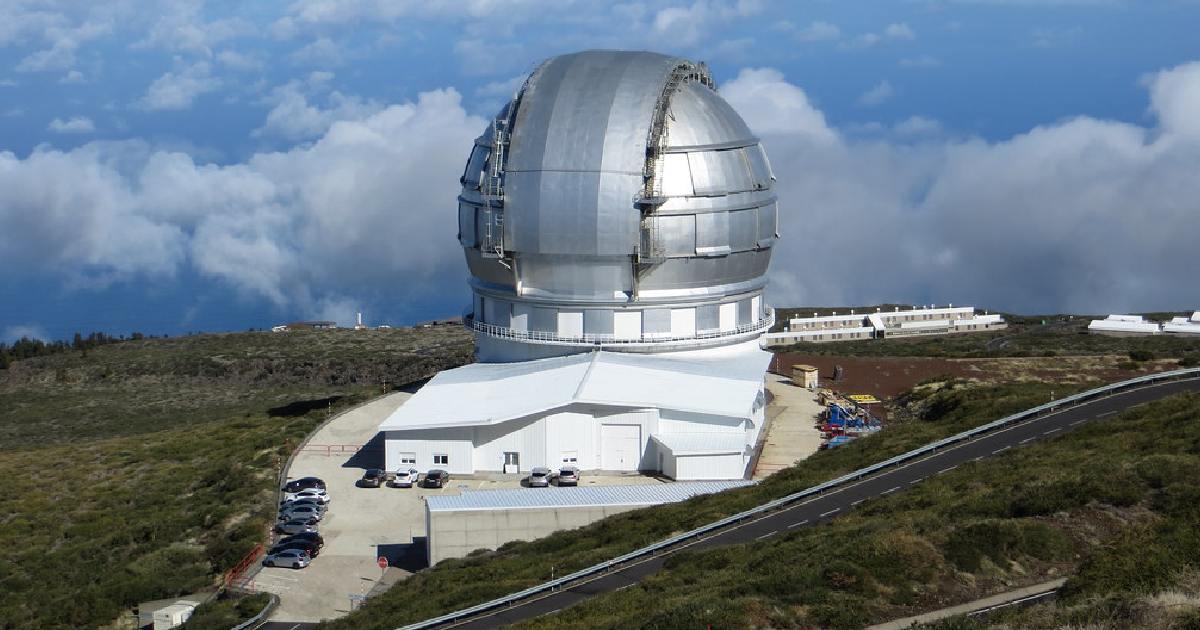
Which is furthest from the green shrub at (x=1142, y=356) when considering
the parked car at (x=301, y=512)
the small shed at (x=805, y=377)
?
the parked car at (x=301, y=512)

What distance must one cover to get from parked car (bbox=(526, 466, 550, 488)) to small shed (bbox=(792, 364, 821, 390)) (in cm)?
1637

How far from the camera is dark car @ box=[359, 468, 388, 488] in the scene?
4309cm

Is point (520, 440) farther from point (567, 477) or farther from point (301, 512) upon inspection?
→ point (301, 512)

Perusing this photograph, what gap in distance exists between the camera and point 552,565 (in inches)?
1228

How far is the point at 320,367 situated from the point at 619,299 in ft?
103

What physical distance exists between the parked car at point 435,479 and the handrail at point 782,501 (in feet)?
38.9

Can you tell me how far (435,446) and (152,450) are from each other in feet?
44.2

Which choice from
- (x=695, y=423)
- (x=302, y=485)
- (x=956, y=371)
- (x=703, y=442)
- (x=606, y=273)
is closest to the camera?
(x=302, y=485)

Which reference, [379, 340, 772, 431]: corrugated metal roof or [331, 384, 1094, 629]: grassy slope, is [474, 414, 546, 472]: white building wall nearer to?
[379, 340, 772, 431]: corrugated metal roof

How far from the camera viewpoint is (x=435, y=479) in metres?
42.6

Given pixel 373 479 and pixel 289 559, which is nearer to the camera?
pixel 289 559

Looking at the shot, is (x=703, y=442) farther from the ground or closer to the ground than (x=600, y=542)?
farther from the ground

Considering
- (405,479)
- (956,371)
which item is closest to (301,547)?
(405,479)

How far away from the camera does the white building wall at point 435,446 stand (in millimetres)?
43344
